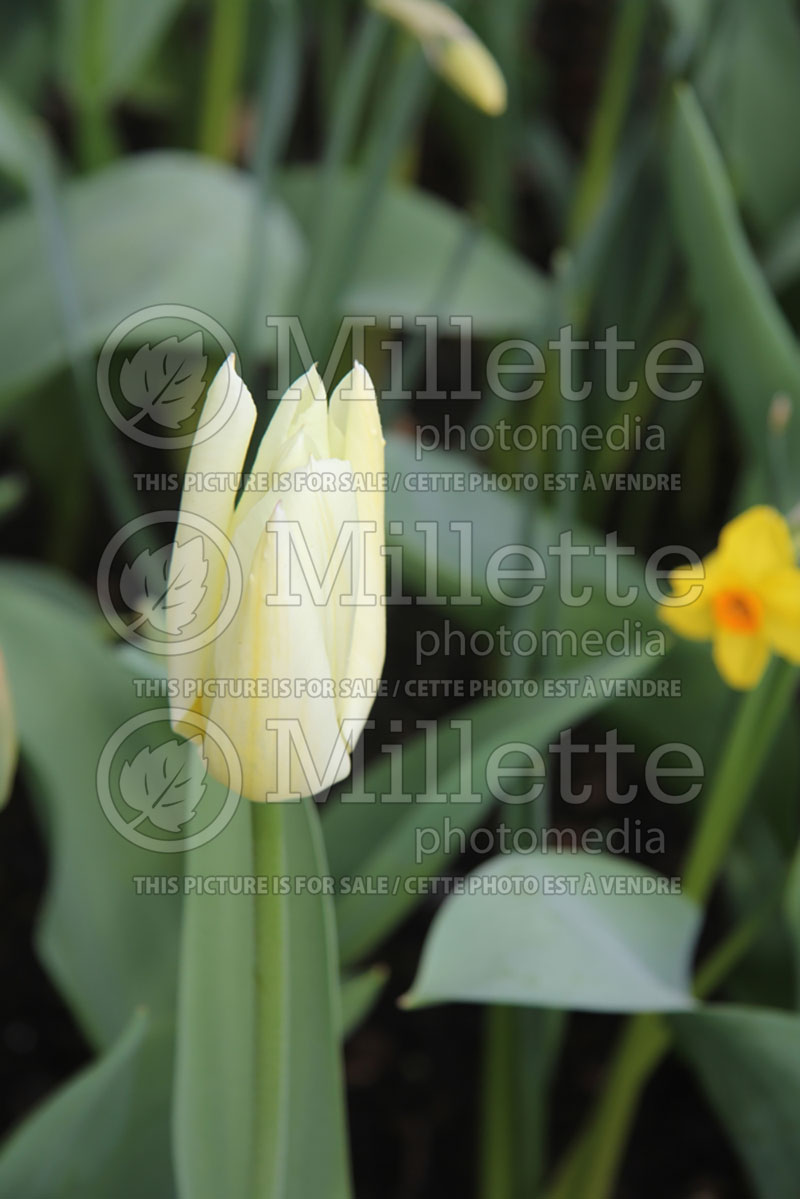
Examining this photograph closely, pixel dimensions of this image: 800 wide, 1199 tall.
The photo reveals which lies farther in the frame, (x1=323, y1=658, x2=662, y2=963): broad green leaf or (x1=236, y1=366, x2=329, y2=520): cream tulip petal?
(x1=323, y1=658, x2=662, y2=963): broad green leaf

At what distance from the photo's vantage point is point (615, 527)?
113 cm

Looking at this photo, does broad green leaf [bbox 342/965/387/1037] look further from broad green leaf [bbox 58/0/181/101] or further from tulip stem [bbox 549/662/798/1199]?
broad green leaf [bbox 58/0/181/101]

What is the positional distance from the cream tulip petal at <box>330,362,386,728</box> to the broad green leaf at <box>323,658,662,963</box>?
228mm

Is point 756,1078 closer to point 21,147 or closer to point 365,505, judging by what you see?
point 365,505

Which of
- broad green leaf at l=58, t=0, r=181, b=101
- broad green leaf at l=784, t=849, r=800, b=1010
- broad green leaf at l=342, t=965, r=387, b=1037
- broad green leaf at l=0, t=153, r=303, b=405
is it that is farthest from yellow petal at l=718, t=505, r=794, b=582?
broad green leaf at l=58, t=0, r=181, b=101

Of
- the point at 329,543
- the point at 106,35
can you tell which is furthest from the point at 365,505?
the point at 106,35

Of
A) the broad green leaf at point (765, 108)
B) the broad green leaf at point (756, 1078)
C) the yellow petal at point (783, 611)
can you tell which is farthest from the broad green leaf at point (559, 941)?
the broad green leaf at point (765, 108)

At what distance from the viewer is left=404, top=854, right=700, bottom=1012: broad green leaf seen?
0.45 meters

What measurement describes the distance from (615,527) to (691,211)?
481 mm

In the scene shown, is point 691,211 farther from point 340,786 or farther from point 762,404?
point 340,786

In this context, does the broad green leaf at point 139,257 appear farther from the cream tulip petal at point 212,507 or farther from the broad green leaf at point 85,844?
the cream tulip petal at point 212,507

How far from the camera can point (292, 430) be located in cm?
28

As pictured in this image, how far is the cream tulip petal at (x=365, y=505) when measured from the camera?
0.95 feet

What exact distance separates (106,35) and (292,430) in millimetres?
766
